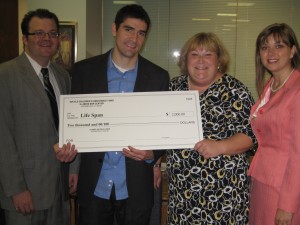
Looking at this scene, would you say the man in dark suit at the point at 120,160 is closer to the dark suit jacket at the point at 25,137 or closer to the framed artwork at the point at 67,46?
the dark suit jacket at the point at 25,137

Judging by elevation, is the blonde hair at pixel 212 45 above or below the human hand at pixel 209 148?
above

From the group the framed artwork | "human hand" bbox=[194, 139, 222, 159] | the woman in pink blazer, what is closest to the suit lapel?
"human hand" bbox=[194, 139, 222, 159]

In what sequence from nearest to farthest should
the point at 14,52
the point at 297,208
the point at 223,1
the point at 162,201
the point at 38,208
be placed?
the point at 297,208 → the point at 38,208 → the point at 162,201 → the point at 14,52 → the point at 223,1

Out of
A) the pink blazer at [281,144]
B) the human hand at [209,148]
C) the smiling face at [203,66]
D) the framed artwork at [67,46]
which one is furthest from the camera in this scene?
the framed artwork at [67,46]

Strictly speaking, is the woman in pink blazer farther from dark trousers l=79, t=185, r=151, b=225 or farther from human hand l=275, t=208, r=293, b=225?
dark trousers l=79, t=185, r=151, b=225

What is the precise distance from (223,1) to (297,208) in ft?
11.9

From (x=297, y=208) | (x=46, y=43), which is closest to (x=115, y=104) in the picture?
(x=46, y=43)

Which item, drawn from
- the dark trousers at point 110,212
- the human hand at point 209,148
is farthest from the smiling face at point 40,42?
the human hand at point 209,148

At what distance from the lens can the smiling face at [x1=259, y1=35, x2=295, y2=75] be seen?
1615 mm

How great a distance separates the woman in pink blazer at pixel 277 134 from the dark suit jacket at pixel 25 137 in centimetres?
120

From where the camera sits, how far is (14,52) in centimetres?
350

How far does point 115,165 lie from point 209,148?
1.81ft

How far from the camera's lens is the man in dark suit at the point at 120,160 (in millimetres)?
1711

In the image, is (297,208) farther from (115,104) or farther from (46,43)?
(46,43)
